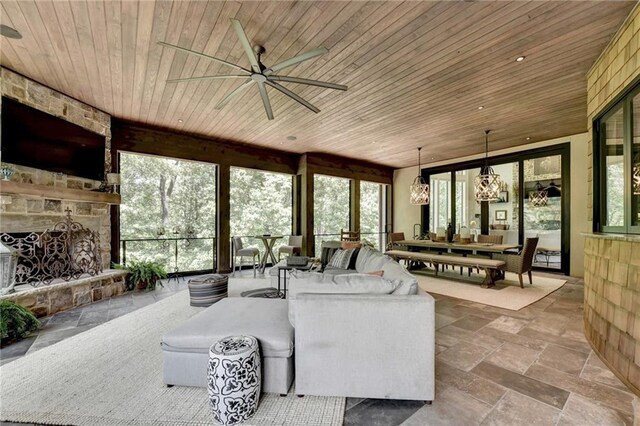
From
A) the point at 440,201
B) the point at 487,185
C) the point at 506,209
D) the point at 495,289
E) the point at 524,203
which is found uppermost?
the point at 487,185

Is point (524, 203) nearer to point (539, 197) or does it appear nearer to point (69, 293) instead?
point (539, 197)

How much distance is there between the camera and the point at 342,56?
2850 millimetres

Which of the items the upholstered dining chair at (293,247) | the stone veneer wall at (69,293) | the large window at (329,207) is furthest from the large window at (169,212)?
the large window at (329,207)

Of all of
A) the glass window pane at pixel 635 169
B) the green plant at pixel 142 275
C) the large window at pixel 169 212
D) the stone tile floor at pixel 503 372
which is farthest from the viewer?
the large window at pixel 169 212

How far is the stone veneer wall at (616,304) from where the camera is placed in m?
1.96

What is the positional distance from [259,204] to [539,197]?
6.81 m

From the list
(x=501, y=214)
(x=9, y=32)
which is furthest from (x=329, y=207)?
(x=9, y=32)

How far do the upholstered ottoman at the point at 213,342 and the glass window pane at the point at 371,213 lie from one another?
6.97 metres

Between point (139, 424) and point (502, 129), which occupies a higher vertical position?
point (502, 129)

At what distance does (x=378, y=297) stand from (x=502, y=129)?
5109 mm

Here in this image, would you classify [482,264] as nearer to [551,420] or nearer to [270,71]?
[551,420]

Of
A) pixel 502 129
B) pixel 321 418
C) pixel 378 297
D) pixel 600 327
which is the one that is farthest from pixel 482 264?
pixel 321 418

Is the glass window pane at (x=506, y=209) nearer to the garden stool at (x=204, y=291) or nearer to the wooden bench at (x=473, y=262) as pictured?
the wooden bench at (x=473, y=262)

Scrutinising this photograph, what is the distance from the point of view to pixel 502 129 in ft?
17.2
